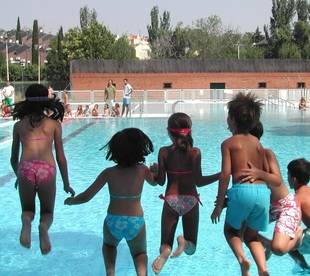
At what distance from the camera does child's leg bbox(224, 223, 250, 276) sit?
483 cm

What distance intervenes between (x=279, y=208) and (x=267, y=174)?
564 mm

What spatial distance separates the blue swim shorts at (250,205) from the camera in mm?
4762

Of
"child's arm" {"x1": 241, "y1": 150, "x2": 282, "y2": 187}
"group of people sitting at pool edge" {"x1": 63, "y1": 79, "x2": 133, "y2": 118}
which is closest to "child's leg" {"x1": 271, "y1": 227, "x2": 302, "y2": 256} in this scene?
"child's arm" {"x1": 241, "y1": 150, "x2": 282, "y2": 187}

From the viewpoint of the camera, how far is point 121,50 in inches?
3014

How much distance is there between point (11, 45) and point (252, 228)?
11772cm

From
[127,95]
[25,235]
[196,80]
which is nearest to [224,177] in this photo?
[25,235]

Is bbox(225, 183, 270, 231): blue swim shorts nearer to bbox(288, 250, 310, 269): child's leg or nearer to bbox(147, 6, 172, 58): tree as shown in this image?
bbox(288, 250, 310, 269): child's leg

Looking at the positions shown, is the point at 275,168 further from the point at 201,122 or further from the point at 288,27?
the point at 288,27

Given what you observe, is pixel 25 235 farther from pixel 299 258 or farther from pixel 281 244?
pixel 299 258

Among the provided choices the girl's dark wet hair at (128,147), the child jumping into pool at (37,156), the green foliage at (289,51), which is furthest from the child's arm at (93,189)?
the green foliage at (289,51)

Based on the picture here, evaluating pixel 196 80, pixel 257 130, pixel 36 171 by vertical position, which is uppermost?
pixel 196 80

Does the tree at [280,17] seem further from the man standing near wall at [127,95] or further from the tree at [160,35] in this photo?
the man standing near wall at [127,95]

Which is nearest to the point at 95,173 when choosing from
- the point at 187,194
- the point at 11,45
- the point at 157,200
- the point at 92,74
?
the point at 157,200

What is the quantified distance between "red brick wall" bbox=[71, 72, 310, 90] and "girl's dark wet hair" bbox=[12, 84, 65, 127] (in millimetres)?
50210
